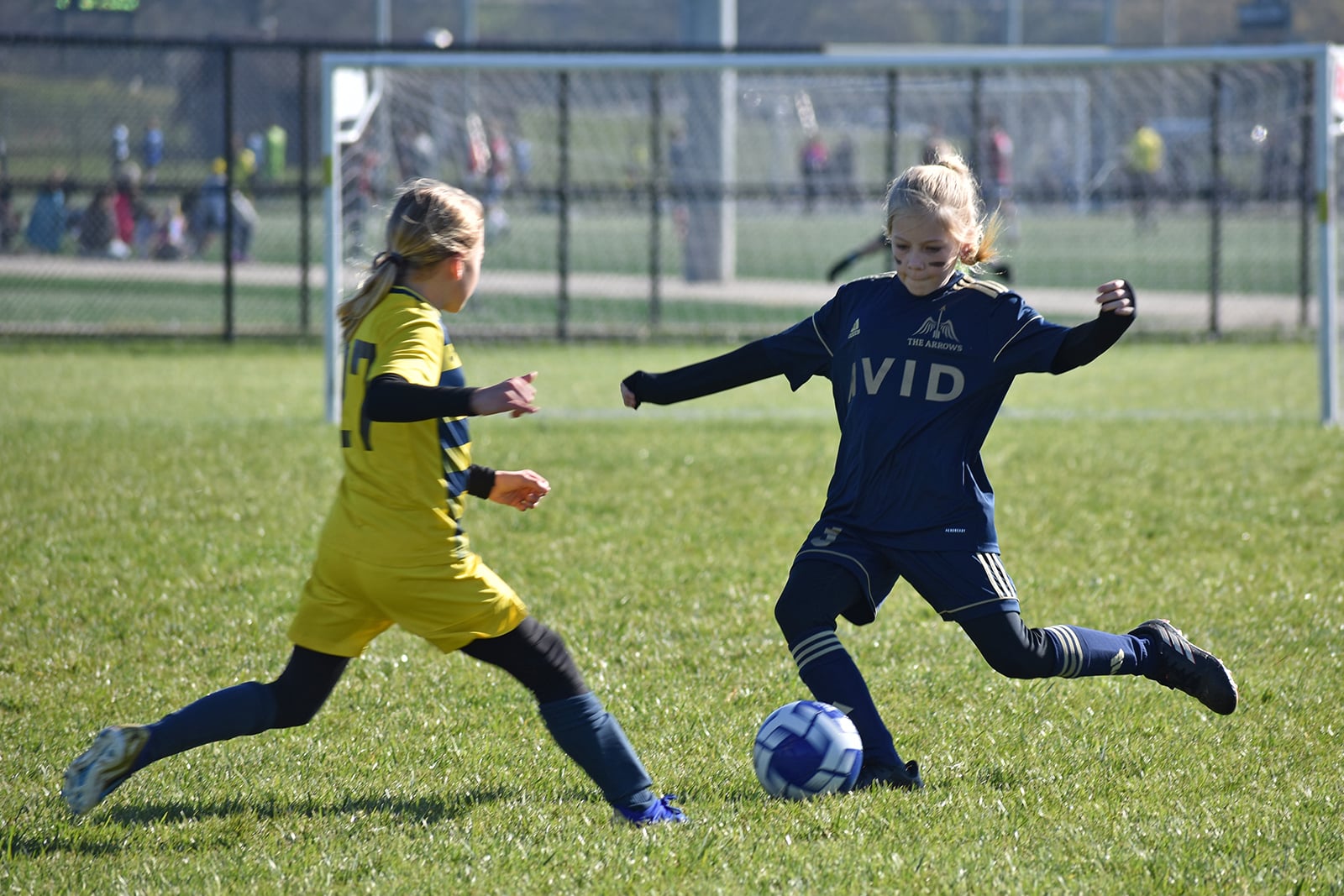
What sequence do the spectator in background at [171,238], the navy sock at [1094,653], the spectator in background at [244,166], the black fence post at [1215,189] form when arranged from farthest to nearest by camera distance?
the spectator in background at [171,238], the spectator in background at [244,166], the black fence post at [1215,189], the navy sock at [1094,653]

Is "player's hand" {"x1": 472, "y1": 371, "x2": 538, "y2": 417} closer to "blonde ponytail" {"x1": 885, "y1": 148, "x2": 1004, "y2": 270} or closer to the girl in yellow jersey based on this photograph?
the girl in yellow jersey

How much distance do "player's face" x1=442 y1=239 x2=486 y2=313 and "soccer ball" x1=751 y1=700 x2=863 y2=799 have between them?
4.33 ft

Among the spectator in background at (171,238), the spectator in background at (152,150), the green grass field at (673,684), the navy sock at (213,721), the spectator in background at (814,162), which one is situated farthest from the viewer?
the spectator in background at (152,150)

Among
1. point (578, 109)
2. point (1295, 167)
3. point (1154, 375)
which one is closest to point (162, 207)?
point (578, 109)

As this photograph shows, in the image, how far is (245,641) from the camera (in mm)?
5184

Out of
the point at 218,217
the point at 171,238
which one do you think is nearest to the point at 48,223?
the point at 171,238

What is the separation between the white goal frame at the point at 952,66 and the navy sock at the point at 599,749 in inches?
260

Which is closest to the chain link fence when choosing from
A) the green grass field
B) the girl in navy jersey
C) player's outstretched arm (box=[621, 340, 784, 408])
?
the green grass field

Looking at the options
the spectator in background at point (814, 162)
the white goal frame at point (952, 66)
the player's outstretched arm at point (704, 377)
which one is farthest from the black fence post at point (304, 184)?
the player's outstretched arm at point (704, 377)

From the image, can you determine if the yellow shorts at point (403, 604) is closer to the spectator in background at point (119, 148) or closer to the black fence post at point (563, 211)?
the black fence post at point (563, 211)

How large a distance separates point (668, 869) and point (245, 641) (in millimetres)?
2492

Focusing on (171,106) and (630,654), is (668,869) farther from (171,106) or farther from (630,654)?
(171,106)

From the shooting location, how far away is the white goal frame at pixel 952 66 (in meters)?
9.77

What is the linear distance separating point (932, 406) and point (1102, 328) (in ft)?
1.51
